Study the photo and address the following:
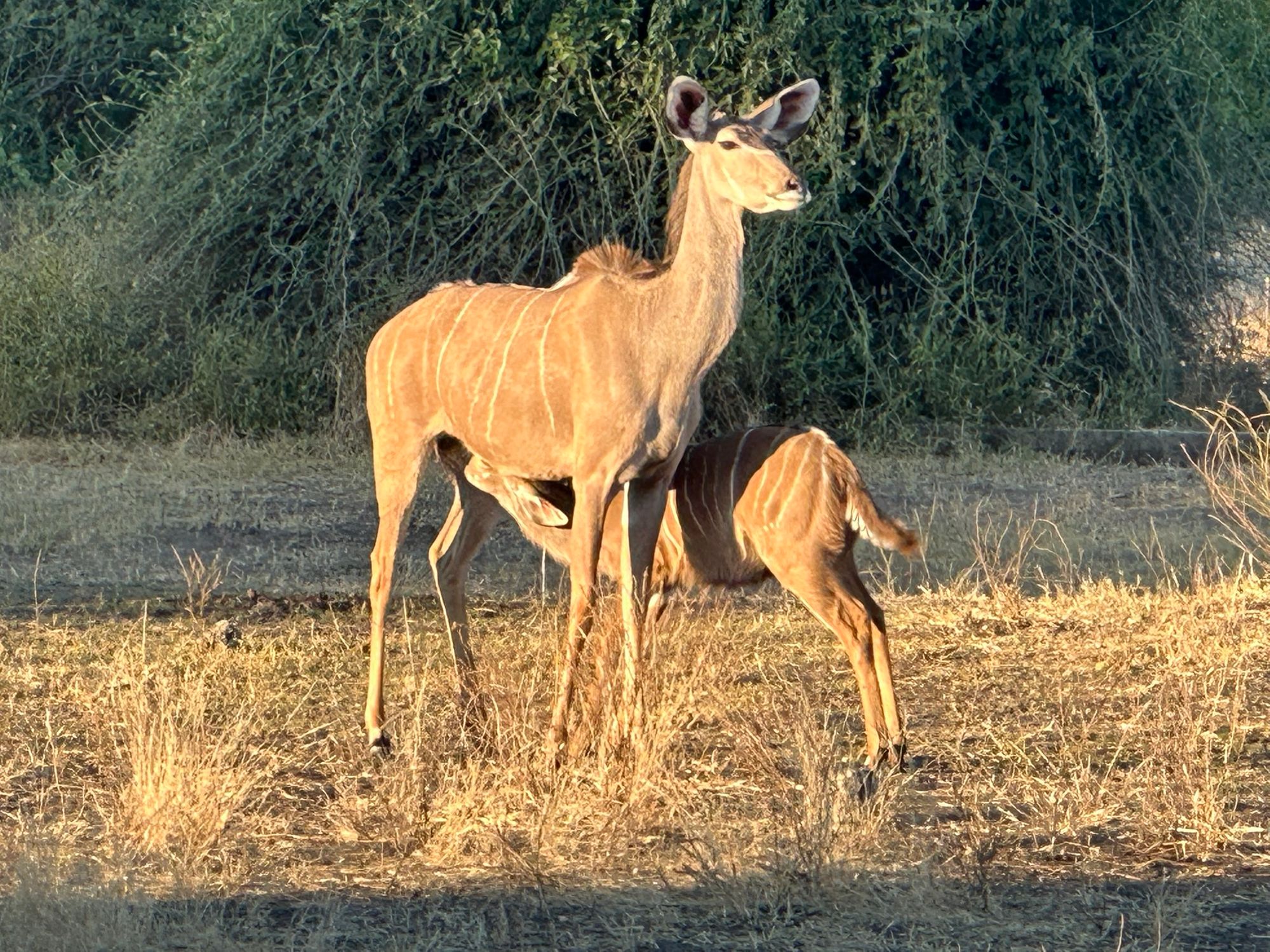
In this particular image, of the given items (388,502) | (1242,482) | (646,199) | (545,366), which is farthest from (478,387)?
(646,199)

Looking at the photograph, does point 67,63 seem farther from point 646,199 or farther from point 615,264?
point 615,264

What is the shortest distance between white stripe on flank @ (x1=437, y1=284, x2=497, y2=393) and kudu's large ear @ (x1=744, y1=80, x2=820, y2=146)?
1089 millimetres

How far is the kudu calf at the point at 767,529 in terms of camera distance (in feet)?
17.6

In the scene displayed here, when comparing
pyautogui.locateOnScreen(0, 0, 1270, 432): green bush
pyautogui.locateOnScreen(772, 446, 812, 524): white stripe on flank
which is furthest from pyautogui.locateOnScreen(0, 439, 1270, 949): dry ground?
pyautogui.locateOnScreen(0, 0, 1270, 432): green bush

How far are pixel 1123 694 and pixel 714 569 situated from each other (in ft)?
4.41

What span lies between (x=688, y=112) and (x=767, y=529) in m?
1.21

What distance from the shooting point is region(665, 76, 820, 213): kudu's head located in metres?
5.20

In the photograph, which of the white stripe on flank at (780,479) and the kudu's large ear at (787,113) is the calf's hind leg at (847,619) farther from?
the kudu's large ear at (787,113)

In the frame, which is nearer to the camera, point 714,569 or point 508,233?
point 714,569

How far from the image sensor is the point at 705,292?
5.38 meters

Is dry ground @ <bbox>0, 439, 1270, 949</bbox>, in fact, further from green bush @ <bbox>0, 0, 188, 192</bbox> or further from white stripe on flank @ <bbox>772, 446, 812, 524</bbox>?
green bush @ <bbox>0, 0, 188, 192</bbox>

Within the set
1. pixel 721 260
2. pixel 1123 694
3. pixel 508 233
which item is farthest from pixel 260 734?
pixel 508 233

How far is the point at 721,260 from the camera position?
5387mm

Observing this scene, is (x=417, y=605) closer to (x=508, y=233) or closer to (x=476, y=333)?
(x=476, y=333)
